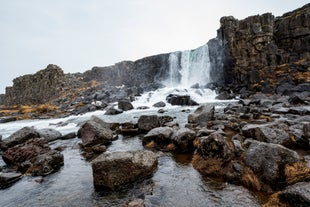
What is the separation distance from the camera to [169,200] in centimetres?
675

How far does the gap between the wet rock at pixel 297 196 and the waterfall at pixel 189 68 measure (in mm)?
55013

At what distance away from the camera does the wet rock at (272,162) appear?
21.9 ft

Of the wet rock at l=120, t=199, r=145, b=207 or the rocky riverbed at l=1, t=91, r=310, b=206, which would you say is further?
the rocky riverbed at l=1, t=91, r=310, b=206

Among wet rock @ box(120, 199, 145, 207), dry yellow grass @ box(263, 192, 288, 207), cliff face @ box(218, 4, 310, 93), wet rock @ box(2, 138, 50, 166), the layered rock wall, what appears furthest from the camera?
the layered rock wall

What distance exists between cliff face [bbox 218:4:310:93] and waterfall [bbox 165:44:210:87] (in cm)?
556

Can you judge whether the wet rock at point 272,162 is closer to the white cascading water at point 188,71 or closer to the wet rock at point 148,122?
the wet rock at point 148,122

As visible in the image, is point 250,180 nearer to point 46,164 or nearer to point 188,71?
point 46,164

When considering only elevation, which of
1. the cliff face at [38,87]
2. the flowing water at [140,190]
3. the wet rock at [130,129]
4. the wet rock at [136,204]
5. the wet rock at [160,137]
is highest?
the cliff face at [38,87]

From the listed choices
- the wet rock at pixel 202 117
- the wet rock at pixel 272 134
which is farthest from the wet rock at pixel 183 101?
the wet rock at pixel 272 134

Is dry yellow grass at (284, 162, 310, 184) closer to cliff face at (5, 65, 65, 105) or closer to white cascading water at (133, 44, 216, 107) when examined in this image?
A: white cascading water at (133, 44, 216, 107)

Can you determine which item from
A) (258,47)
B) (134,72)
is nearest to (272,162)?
(258,47)

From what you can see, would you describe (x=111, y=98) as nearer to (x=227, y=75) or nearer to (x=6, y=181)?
(x=227, y=75)

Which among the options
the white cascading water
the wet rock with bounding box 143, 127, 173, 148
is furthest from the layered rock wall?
the wet rock with bounding box 143, 127, 173, 148

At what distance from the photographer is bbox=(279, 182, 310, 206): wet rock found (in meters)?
4.95
